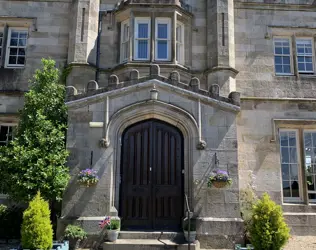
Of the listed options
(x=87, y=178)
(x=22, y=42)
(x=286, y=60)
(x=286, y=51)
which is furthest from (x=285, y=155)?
(x=22, y=42)

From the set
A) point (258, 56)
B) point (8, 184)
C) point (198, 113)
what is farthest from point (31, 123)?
point (258, 56)

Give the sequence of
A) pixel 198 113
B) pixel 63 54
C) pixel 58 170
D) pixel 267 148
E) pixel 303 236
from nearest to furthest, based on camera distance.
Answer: pixel 58 170 < pixel 198 113 < pixel 303 236 < pixel 267 148 < pixel 63 54

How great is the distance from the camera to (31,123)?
1073 cm

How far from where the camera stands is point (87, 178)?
9.79 meters

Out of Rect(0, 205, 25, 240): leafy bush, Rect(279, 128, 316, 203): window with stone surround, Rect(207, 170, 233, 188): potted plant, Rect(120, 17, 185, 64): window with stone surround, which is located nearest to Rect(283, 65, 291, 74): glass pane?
Rect(279, 128, 316, 203): window with stone surround

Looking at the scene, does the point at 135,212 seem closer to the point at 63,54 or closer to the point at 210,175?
the point at 210,175

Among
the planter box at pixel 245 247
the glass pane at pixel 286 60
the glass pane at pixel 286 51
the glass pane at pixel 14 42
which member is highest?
the glass pane at pixel 14 42

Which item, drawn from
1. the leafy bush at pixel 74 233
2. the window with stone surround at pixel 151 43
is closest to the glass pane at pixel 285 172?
the window with stone surround at pixel 151 43

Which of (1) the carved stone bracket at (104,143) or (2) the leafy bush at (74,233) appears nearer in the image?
(2) the leafy bush at (74,233)

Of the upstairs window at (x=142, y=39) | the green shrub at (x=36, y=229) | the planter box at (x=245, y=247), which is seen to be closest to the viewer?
the green shrub at (x=36, y=229)

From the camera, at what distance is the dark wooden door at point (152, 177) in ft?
33.7

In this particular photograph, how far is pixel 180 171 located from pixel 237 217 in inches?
81.7

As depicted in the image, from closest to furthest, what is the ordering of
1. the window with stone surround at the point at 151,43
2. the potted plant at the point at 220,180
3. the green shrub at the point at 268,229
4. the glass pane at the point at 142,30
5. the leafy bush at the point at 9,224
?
the green shrub at the point at 268,229
the potted plant at the point at 220,180
the leafy bush at the point at 9,224
the window with stone surround at the point at 151,43
the glass pane at the point at 142,30

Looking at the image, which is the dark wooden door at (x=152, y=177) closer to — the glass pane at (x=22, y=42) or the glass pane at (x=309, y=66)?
the glass pane at (x=22, y=42)
